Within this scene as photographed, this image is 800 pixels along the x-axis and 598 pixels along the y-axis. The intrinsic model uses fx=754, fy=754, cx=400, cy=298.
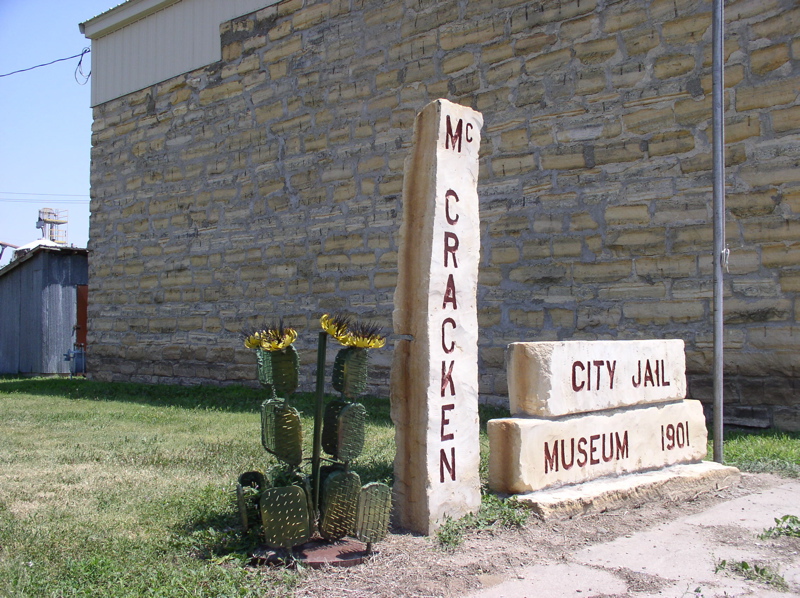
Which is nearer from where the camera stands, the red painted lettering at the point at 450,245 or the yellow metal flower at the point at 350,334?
the yellow metal flower at the point at 350,334

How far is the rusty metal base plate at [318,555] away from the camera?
346 centimetres

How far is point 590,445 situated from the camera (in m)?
4.70

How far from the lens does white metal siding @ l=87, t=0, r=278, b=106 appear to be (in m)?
11.3

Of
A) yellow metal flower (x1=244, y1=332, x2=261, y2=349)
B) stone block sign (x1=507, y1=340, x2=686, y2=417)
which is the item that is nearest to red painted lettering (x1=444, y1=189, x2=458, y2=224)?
stone block sign (x1=507, y1=340, x2=686, y2=417)

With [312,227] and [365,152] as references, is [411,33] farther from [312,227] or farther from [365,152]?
[312,227]

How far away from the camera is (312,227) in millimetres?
9836

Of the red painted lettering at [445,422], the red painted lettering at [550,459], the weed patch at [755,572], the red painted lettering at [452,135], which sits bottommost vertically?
the weed patch at [755,572]

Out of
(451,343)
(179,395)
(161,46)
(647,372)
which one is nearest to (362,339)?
(451,343)

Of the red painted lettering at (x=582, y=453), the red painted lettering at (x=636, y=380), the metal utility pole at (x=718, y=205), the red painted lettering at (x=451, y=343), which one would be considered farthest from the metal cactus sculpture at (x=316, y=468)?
the metal utility pole at (x=718, y=205)

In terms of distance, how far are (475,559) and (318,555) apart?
0.75 m

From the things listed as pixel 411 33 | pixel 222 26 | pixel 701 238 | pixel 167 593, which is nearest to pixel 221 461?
pixel 167 593

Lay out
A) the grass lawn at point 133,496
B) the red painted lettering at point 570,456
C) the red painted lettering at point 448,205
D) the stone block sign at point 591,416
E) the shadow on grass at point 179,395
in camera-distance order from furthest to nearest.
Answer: the shadow on grass at point 179,395
the red painted lettering at point 570,456
the stone block sign at point 591,416
the red painted lettering at point 448,205
the grass lawn at point 133,496

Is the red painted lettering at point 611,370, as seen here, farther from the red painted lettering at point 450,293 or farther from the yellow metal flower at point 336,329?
the yellow metal flower at point 336,329

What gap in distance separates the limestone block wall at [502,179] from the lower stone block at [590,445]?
1.77m
